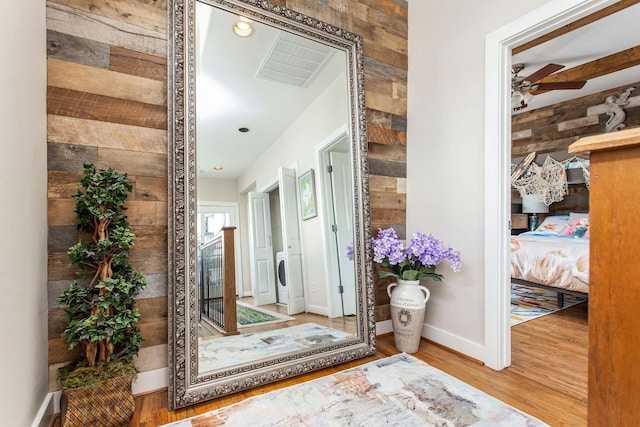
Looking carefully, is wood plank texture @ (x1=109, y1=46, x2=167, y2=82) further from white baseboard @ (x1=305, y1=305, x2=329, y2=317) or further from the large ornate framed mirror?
white baseboard @ (x1=305, y1=305, x2=329, y2=317)

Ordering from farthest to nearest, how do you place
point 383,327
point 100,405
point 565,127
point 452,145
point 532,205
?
point 532,205 → point 565,127 → point 383,327 → point 452,145 → point 100,405

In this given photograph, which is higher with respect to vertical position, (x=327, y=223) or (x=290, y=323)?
(x=327, y=223)

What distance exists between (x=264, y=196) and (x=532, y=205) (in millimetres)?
5326

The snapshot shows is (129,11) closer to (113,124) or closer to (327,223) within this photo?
(113,124)

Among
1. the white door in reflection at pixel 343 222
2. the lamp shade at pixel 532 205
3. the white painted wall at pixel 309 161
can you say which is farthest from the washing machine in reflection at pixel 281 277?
the lamp shade at pixel 532 205

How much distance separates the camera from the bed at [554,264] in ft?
10.2

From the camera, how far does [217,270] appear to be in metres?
1.72

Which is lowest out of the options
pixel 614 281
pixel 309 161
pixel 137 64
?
pixel 614 281

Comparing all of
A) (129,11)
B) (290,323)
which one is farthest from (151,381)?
(129,11)

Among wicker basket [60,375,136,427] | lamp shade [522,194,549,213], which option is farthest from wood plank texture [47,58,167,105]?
lamp shade [522,194,549,213]

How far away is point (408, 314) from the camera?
206 cm

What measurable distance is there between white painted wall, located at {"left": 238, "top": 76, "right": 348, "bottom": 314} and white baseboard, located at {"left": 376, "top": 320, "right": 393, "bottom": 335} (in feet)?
1.89

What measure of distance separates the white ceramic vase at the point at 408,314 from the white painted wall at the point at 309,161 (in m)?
0.48

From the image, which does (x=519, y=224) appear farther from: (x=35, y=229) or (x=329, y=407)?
(x=35, y=229)
